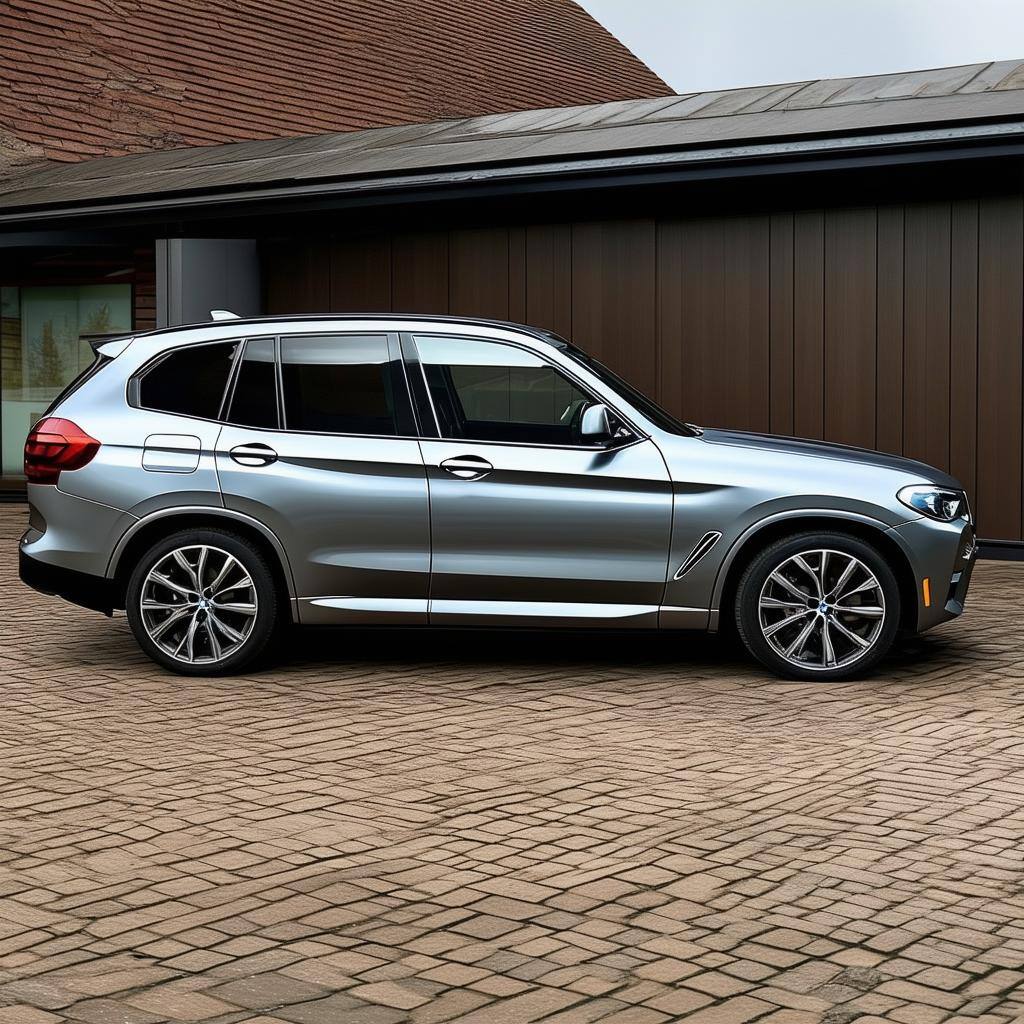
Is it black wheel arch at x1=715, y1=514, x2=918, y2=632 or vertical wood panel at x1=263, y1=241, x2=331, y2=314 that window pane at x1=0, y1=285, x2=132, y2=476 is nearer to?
vertical wood panel at x1=263, y1=241, x2=331, y2=314

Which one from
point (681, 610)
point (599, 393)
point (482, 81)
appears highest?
point (482, 81)

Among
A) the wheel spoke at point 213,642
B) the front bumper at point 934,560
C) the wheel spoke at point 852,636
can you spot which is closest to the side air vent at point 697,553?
the wheel spoke at point 852,636

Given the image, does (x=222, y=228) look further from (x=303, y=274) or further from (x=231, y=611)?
(x=231, y=611)

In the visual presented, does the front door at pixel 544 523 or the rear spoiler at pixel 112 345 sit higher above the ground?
the rear spoiler at pixel 112 345

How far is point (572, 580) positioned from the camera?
7.86 metres

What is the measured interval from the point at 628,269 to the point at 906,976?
439 inches

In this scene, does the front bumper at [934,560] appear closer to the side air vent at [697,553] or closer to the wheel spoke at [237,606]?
the side air vent at [697,553]

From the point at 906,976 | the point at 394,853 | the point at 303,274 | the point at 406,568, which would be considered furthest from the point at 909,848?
the point at 303,274

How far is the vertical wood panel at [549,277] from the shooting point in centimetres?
1495

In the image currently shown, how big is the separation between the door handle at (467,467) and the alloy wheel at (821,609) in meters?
1.52

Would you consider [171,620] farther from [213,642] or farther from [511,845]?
[511,845]

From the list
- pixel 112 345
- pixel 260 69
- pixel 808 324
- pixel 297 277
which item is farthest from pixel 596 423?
pixel 260 69

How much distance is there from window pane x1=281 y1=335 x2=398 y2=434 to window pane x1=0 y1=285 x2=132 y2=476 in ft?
38.7

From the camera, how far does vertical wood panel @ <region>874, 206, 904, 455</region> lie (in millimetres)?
13219
